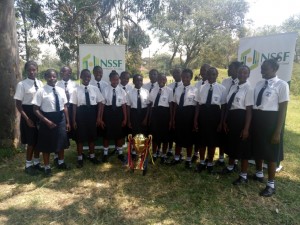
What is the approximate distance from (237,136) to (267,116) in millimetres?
562

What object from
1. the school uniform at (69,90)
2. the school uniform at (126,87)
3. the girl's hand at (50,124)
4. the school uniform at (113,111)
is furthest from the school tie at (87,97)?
the girl's hand at (50,124)

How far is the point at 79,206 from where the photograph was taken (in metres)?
3.71

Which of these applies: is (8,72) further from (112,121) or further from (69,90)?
(112,121)

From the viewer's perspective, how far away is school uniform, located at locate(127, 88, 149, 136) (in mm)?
5105

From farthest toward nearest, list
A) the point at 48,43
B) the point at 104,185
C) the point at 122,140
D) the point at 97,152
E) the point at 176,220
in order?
the point at 48,43
the point at 97,152
the point at 122,140
the point at 104,185
the point at 176,220

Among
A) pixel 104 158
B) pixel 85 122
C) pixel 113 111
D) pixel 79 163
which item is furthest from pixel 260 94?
pixel 79 163

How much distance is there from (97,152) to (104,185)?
Answer: 170 centimetres

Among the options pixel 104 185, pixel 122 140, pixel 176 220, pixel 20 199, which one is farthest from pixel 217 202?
pixel 20 199

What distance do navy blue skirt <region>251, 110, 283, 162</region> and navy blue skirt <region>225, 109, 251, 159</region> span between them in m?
0.13

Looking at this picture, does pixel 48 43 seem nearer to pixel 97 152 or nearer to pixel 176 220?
pixel 97 152

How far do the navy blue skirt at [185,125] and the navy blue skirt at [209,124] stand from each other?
0.19m

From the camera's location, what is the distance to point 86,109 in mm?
4918

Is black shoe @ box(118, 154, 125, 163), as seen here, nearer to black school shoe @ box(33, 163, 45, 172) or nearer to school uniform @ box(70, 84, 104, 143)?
school uniform @ box(70, 84, 104, 143)

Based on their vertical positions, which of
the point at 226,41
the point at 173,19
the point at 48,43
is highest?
the point at 173,19
